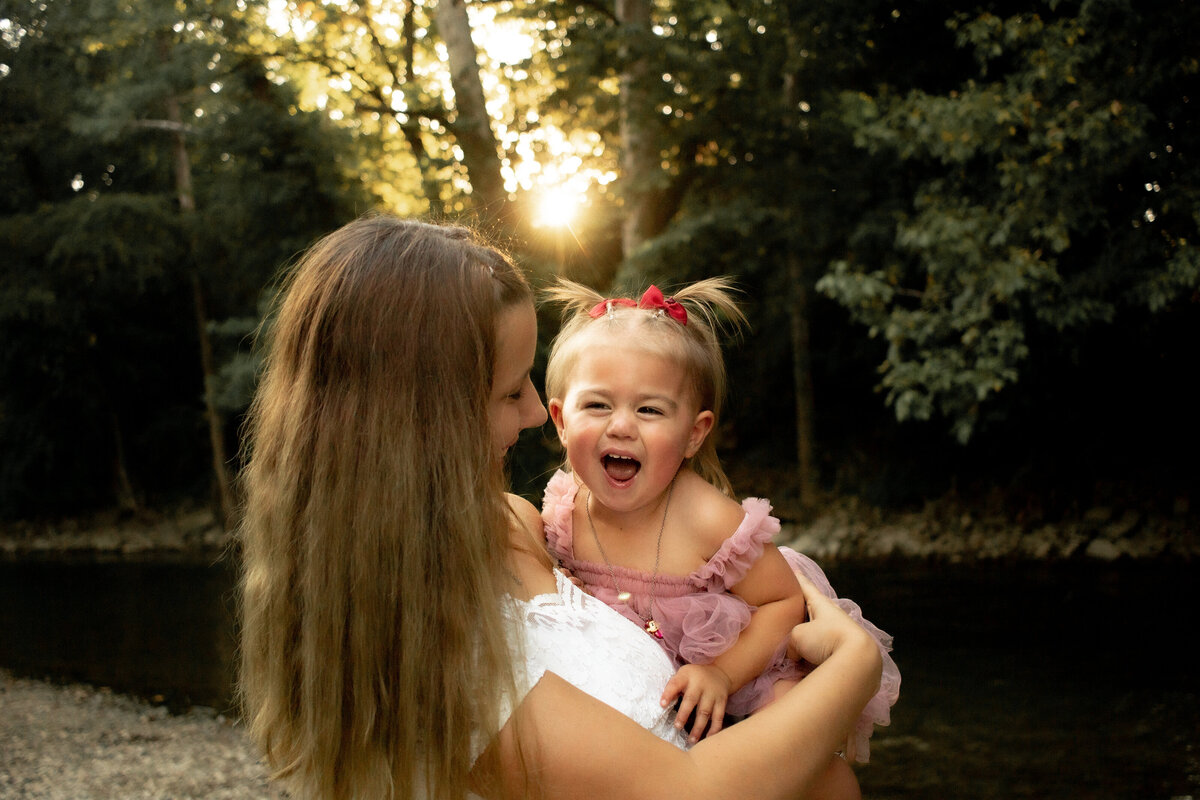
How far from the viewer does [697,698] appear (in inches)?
59.3

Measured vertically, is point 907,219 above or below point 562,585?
above

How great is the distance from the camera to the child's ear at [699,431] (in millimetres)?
2061

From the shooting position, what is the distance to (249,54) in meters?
11.5

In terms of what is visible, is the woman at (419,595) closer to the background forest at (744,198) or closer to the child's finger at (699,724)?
the child's finger at (699,724)

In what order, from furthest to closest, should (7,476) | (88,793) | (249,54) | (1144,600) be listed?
(7,476) → (249,54) → (1144,600) → (88,793)

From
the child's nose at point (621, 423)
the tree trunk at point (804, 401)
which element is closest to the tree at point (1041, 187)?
the tree trunk at point (804, 401)

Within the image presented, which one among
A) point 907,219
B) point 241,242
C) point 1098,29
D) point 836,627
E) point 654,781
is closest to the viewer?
point 654,781

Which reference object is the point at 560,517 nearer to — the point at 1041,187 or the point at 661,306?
the point at 661,306

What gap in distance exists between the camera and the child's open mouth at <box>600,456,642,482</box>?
76.1 inches

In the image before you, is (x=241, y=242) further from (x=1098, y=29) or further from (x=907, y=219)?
(x=1098, y=29)

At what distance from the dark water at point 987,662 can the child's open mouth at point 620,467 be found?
371 cm

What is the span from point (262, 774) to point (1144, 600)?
7.21 m

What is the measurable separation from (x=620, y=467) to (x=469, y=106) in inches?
385

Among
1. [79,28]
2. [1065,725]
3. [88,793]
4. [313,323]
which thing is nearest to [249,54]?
[79,28]
